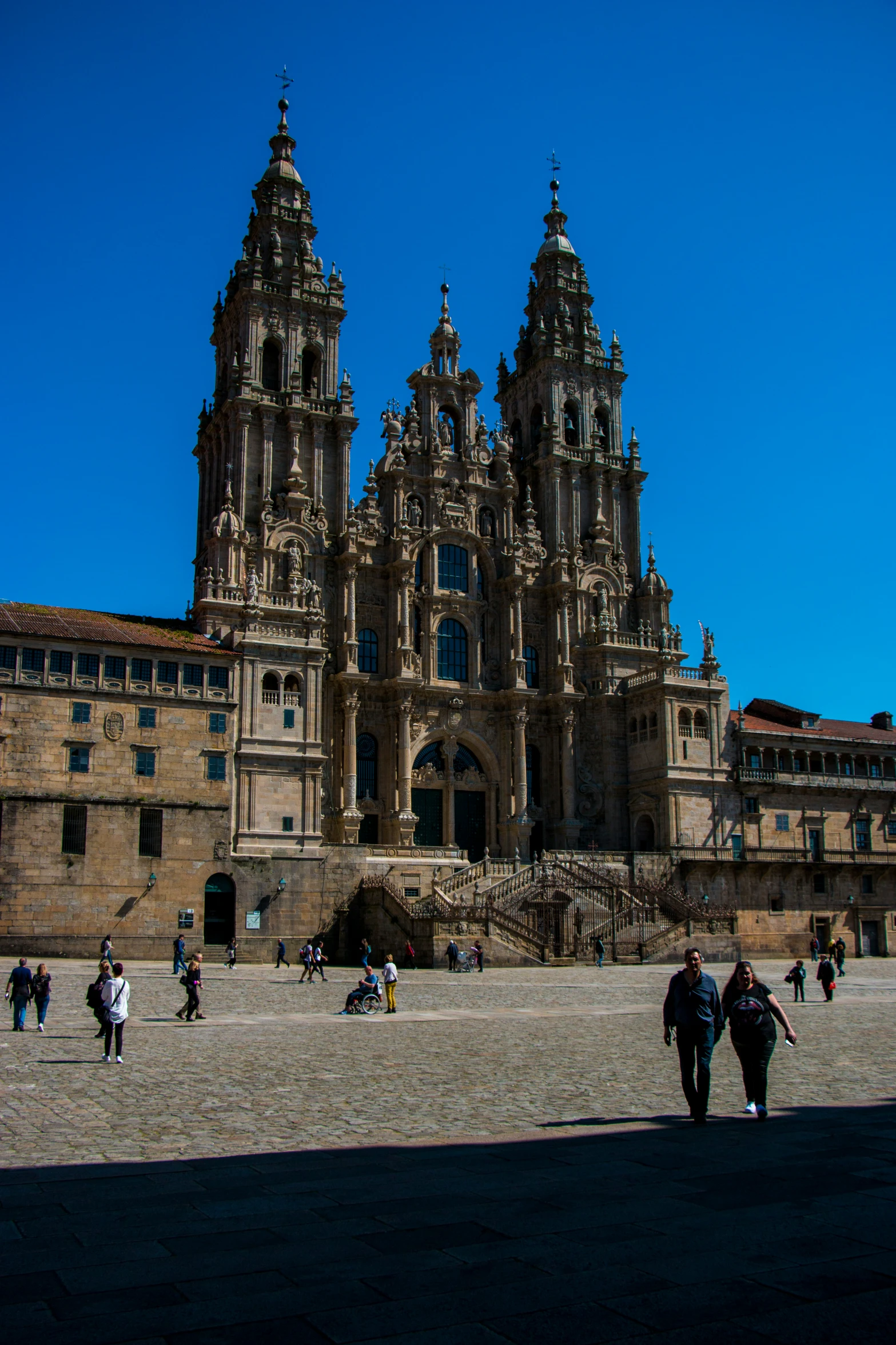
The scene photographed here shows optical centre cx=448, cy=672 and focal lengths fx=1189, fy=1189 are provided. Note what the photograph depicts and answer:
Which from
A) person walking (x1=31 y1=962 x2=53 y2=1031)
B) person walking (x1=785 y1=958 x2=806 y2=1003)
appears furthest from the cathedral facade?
person walking (x1=31 y1=962 x2=53 y2=1031)

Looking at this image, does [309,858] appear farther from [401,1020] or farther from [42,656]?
[401,1020]

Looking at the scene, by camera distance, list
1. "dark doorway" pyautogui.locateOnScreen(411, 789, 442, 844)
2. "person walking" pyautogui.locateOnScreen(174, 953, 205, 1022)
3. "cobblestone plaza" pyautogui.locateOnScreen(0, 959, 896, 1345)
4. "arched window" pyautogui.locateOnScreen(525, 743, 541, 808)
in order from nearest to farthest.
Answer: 1. "cobblestone plaza" pyautogui.locateOnScreen(0, 959, 896, 1345)
2. "person walking" pyautogui.locateOnScreen(174, 953, 205, 1022)
3. "dark doorway" pyautogui.locateOnScreen(411, 789, 442, 844)
4. "arched window" pyautogui.locateOnScreen(525, 743, 541, 808)

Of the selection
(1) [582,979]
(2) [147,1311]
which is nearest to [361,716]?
(1) [582,979]

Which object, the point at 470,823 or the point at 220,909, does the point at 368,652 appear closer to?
the point at 470,823

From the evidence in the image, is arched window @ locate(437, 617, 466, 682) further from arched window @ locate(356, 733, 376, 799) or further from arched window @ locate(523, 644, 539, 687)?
arched window @ locate(356, 733, 376, 799)

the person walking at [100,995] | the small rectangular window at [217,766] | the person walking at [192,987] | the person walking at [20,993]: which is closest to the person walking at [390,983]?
the person walking at [192,987]

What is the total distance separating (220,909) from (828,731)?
39217mm

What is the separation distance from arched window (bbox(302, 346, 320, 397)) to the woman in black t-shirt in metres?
55.4

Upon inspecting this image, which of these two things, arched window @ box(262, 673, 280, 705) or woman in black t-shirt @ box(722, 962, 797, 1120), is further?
arched window @ box(262, 673, 280, 705)

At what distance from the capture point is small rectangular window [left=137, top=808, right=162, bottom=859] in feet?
159

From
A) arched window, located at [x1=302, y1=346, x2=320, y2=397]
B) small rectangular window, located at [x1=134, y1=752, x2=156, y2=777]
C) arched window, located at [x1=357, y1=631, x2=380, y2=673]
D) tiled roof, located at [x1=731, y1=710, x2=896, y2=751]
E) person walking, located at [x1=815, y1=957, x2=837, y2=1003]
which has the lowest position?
person walking, located at [x1=815, y1=957, x2=837, y2=1003]

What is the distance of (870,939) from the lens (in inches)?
2559

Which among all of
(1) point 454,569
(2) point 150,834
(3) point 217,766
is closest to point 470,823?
(1) point 454,569

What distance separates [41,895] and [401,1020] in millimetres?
24142
